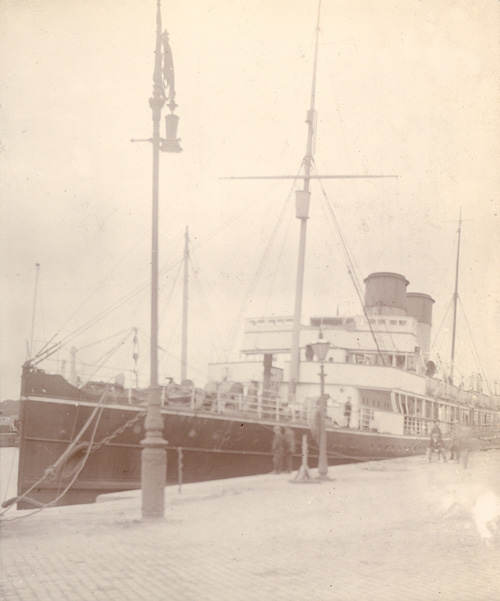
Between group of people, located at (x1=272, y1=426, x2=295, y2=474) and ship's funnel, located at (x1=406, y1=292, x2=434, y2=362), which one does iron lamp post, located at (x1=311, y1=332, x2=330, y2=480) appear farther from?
ship's funnel, located at (x1=406, y1=292, x2=434, y2=362)

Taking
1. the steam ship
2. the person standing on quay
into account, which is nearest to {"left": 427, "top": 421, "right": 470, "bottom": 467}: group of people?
the steam ship

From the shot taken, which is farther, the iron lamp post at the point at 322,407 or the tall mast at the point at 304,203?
the iron lamp post at the point at 322,407

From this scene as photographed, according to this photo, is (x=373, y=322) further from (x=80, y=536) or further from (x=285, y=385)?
(x=80, y=536)

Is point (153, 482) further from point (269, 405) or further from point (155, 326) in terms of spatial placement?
point (269, 405)

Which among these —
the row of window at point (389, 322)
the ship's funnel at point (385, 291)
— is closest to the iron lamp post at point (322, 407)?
the ship's funnel at point (385, 291)

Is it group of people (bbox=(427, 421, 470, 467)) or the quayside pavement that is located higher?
group of people (bbox=(427, 421, 470, 467))

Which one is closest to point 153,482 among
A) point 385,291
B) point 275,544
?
point 275,544

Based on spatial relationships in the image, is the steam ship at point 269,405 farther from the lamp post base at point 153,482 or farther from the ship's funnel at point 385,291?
the lamp post base at point 153,482

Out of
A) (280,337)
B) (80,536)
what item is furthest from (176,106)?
(80,536)
